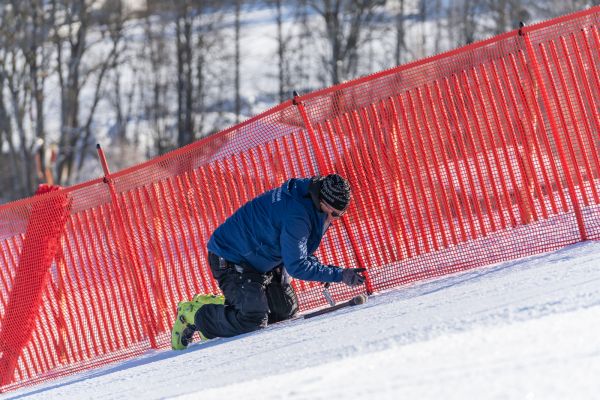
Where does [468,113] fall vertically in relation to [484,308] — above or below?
above

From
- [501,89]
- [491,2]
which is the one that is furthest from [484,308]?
[491,2]

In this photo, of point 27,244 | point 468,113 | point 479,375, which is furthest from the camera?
point 27,244

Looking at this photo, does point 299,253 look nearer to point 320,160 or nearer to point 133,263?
point 320,160

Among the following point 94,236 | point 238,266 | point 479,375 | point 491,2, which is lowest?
point 479,375

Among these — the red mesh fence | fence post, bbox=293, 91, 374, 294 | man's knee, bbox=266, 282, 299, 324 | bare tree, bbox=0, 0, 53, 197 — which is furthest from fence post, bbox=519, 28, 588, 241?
bare tree, bbox=0, 0, 53, 197

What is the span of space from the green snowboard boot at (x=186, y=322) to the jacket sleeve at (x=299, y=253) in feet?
3.37

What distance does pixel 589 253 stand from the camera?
568cm

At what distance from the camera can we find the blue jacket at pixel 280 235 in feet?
19.2

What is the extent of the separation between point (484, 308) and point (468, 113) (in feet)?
9.09

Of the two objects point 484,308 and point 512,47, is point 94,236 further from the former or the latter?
point 484,308

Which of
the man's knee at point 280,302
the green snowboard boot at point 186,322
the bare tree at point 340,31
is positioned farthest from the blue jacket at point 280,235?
the bare tree at point 340,31

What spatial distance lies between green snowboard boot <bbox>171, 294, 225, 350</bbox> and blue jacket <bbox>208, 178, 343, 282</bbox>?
0.50 m

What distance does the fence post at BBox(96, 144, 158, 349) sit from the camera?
7816mm

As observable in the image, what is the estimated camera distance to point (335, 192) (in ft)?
18.9
